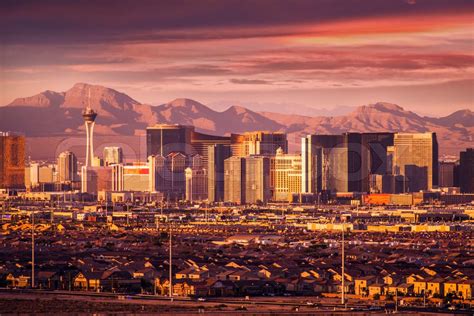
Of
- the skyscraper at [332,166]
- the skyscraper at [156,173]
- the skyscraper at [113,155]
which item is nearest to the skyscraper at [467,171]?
the skyscraper at [332,166]

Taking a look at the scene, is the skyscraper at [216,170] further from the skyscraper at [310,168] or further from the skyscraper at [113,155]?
the skyscraper at [113,155]

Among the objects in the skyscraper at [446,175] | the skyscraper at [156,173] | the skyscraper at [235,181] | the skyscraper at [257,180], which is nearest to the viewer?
the skyscraper at [257,180]

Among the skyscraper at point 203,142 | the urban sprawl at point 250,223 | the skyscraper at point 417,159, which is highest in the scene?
the skyscraper at point 203,142

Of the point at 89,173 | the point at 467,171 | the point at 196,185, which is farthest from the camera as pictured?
the point at 89,173

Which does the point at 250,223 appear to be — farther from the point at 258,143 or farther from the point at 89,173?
Answer: the point at 258,143

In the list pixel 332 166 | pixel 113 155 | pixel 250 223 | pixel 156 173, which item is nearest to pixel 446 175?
pixel 332 166

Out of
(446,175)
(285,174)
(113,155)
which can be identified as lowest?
(446,175)

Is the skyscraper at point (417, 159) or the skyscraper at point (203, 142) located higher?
the skyscraper at point (203, 142)
